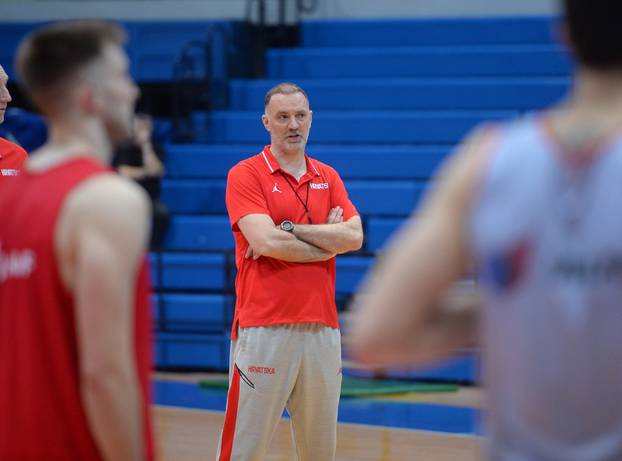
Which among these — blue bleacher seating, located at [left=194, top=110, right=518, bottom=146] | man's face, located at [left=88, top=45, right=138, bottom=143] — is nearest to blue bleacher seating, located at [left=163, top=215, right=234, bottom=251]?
blue bleacher seating, located at [left=194, top=110, right=518, bottom=146]

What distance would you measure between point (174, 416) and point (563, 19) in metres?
6.16

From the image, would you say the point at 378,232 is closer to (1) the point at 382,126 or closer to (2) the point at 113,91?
(1) the point at 382,126

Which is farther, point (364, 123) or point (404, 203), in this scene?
point (364, 123)

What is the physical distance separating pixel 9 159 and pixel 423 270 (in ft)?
10.8

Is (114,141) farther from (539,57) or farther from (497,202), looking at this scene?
(539,57)

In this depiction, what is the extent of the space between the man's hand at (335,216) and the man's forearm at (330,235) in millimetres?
69

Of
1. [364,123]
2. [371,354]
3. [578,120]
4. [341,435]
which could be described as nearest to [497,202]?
[578,120]

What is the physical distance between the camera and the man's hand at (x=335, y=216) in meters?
4.77

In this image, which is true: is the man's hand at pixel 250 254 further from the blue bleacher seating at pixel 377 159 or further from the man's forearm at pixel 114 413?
the blue bleacher seating at pixel 377 159

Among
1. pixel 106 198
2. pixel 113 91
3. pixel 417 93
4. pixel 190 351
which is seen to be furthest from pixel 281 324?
pixel 417 93

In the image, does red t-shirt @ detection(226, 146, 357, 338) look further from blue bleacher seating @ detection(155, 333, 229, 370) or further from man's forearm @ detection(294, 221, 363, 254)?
blue bleacher seating @ detection(155, 333, 229, 370)

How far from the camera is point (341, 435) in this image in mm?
6879

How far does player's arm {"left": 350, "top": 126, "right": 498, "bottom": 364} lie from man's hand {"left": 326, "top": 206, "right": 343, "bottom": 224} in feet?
10.1

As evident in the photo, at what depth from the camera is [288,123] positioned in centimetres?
481
